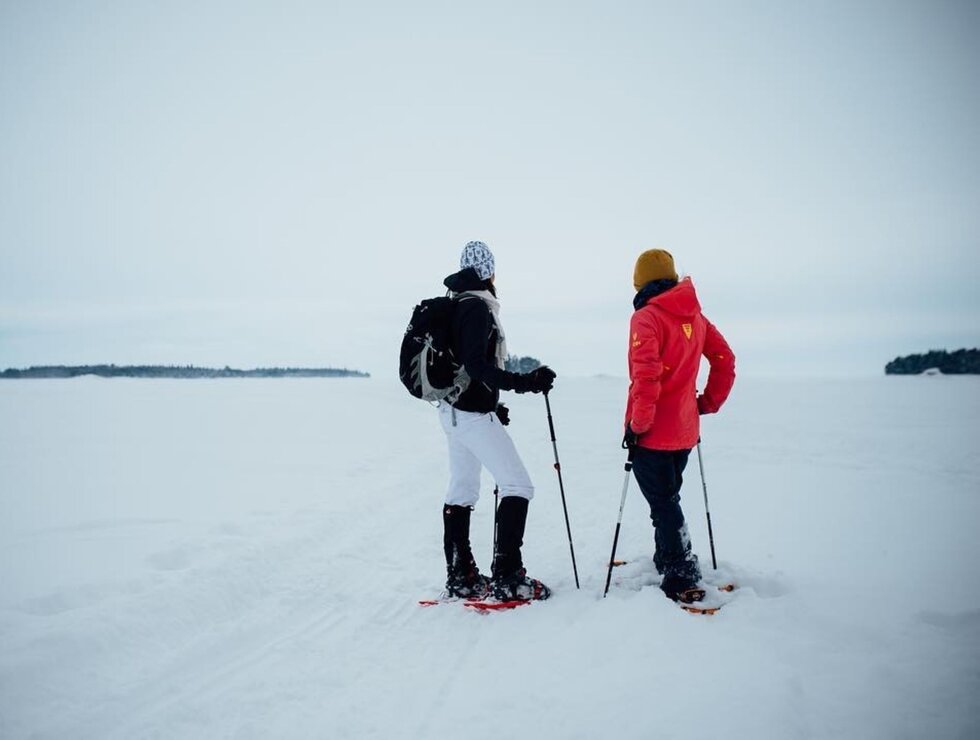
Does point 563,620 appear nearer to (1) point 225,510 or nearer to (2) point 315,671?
(2) point 315,671

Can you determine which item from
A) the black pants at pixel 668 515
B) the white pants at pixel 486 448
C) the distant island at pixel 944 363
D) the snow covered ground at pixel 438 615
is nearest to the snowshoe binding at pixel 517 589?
the snow covered ground at pixel 438 615

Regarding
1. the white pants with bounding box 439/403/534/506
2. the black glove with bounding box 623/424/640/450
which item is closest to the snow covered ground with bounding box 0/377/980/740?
the white pants with bounding box 439/403/534/506

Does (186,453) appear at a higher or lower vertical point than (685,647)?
higher

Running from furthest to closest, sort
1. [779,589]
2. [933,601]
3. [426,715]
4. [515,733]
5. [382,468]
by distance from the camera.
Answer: [382,468]
[779,589]
[933,601]
[426,715]
[515,733]

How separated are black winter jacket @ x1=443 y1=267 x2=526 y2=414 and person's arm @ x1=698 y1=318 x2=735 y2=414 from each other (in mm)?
1708

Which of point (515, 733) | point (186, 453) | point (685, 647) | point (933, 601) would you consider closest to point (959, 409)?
point (933, 601)

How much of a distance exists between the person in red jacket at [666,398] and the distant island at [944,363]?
36895 millimetres

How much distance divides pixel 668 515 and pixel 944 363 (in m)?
41.2

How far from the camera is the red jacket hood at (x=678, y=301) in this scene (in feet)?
12.7

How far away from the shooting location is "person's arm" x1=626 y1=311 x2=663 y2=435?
3777 mm

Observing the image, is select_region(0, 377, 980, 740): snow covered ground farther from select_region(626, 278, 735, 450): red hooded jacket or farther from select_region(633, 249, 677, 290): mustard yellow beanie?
select_region(633, 249, 677, 290): mustard yellow beanie

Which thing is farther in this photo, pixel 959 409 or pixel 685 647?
pixel 959 409

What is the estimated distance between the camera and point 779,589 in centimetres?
405

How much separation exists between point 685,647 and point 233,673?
2.84 metres
